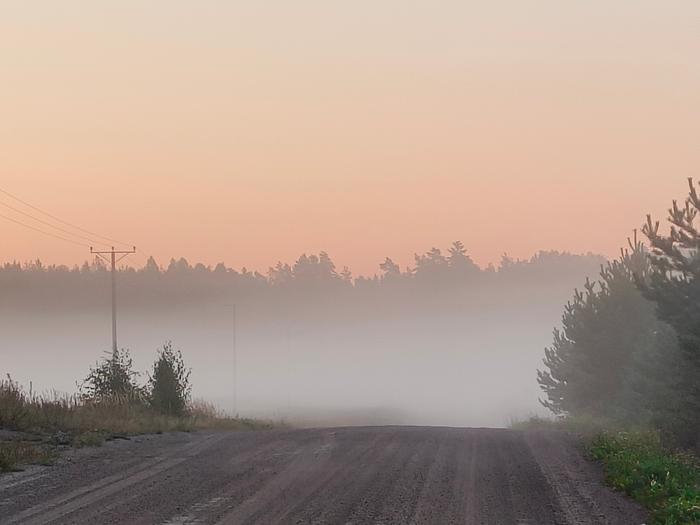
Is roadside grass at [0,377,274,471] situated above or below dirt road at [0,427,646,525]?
above

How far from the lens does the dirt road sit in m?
11.0

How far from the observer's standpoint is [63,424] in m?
20.1

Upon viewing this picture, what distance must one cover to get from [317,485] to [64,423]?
9283mm

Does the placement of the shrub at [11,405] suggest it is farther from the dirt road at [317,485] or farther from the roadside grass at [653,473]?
the roadside grass at [653,473]

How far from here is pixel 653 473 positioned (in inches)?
549

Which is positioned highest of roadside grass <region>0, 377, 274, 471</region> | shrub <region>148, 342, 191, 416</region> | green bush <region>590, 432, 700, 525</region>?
shrub <region>148, 342, 191, 416</region>

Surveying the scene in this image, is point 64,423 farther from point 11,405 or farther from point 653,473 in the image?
point 653,473

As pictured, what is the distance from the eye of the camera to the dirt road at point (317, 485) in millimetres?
10961

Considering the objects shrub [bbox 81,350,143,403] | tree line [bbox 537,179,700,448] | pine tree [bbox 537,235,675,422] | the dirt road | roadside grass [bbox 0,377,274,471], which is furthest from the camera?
pine tree [bbox 537,235,675,422]

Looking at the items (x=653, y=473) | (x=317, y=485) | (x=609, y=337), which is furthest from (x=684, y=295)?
(x=609, y=337)

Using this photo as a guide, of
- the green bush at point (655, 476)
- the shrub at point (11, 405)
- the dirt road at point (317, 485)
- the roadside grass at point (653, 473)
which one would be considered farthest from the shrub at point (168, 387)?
the green bush at point (655, 476)

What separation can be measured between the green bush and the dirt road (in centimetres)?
35

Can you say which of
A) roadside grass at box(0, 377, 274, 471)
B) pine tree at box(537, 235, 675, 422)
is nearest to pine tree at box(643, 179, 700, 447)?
pine tree at box(537, 235, 675, 422)

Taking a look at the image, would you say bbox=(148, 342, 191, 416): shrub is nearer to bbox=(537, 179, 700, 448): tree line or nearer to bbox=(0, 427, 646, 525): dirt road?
bbox=(0, 427, 646, 525): dirt road
